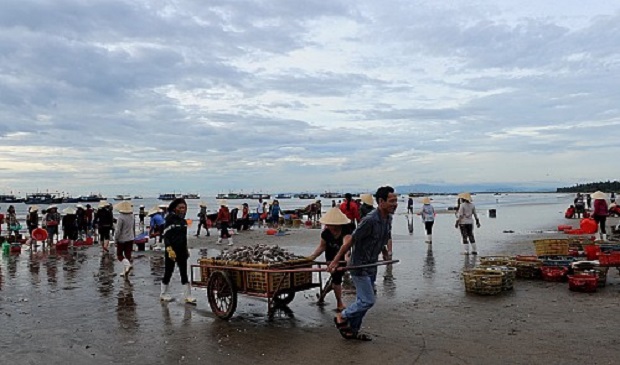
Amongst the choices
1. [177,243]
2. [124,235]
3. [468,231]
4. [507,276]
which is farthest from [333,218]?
[468,231]

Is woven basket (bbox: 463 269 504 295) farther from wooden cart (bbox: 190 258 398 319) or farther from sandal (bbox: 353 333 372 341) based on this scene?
sandal (bbox: 353 333 372 341)

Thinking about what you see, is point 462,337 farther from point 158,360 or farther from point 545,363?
point 158,360

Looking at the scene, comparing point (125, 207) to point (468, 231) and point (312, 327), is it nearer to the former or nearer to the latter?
point (312, 327)

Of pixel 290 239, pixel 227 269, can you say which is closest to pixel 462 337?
pixel 227 269

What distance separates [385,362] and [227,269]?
10.6 ft

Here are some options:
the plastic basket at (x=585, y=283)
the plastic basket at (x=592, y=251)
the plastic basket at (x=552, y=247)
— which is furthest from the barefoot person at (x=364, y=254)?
the plastic basket at (x=552, y=247)

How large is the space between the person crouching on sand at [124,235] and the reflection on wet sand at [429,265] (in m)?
7.13

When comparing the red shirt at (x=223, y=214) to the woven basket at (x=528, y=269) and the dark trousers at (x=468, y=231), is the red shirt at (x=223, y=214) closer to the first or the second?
the dark trousers at (x=468, y=231)

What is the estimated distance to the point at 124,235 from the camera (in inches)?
512

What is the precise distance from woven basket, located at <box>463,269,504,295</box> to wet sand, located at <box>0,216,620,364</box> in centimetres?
16

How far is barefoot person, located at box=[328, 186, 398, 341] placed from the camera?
22.7 feet

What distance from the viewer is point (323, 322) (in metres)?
8.16

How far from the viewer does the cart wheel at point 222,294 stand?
830cm

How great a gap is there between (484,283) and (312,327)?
367cm
